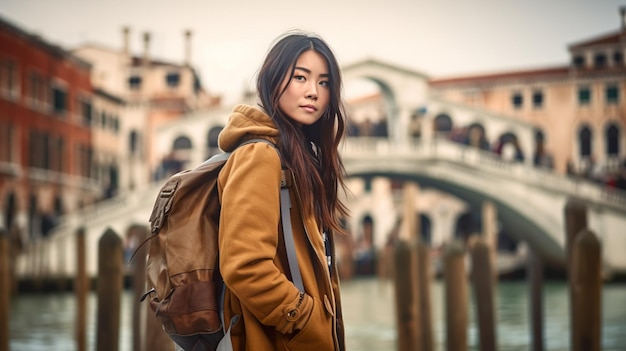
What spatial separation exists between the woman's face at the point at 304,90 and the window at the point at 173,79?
1933 cm

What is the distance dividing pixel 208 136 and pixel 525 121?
21.0ft

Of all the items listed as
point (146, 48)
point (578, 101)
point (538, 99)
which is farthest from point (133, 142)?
point (578, 101)

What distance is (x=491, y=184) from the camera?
44.2 ft

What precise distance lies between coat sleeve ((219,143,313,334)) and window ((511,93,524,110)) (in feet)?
61.8

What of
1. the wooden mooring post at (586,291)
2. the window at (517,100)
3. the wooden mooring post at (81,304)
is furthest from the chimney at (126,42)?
the wooden mooring post at (586,291)

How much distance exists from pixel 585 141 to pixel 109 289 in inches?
673

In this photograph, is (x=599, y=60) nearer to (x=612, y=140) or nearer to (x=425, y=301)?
(x=612, y=140)

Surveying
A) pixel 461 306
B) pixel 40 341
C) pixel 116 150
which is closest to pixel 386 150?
pixel 116 150

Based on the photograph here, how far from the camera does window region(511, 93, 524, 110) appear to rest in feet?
63.7

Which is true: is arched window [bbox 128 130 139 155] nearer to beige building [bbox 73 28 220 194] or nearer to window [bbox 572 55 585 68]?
beige building [bbox 73 28 220 194]

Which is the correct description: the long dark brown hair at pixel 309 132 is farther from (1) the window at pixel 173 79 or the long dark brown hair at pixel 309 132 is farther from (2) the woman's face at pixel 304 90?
(1) the window at pixel 173 79

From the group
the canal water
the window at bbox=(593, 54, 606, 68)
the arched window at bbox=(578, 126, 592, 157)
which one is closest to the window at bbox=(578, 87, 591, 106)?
the arched window at bbox=(578, 126, 592, 157)

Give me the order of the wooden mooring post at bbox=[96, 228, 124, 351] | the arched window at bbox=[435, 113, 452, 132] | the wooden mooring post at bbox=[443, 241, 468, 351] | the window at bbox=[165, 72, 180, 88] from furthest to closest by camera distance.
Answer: the window at bbox=[165, 72, 180, 88] → the arched window at bbox=[435, 113, 452, 132] → the wooden mooring post at bbox=[443, 241, 468, 351] → the wooden mooring post at bbox=[96, 228, 124, 351]

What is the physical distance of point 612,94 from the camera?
1838cm
